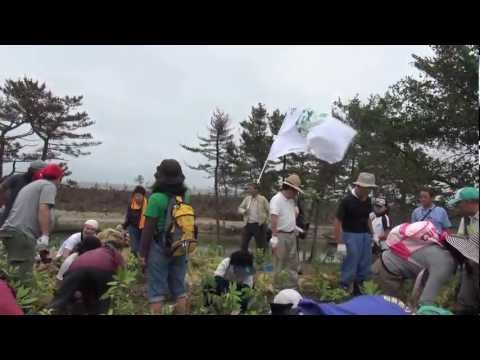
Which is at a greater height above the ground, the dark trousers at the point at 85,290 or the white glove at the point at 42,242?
the white glove at the point at 42,242

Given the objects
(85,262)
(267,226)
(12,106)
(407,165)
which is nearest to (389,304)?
(85,262)

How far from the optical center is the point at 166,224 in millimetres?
3191

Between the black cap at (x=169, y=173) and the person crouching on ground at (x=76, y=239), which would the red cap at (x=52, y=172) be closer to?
the person crouching on ground at (x=76, y=239)

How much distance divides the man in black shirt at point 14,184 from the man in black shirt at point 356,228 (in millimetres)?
3008

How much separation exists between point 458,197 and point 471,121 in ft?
20.2

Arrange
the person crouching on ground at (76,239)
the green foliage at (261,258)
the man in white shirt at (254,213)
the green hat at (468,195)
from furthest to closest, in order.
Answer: the man in white shirt at (254,213), the green foliage at (261,258), the person crouching on ground at (76,239), the green hat at (468,195)

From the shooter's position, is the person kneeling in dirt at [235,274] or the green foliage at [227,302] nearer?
the green foliage at [227,302]

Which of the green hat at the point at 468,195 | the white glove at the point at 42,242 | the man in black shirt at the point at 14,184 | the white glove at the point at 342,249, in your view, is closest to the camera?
the green hat at the point at 468,195

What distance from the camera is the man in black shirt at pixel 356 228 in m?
4.54

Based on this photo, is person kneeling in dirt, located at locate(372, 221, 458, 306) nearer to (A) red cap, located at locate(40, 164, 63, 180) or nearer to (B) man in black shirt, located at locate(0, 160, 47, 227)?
(A) red cap, located at locate(40, 164, 63, 180)

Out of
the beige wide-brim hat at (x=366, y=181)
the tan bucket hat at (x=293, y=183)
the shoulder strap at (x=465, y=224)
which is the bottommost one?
the shoulder strap at (x=465, y=224)

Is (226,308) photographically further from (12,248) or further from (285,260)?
(12,248)

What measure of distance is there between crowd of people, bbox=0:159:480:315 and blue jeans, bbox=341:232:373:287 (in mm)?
11

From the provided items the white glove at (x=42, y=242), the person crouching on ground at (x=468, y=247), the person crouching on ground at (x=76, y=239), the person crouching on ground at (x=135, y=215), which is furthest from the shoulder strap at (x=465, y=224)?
the person crouching on ground at (x=135, y=215)
